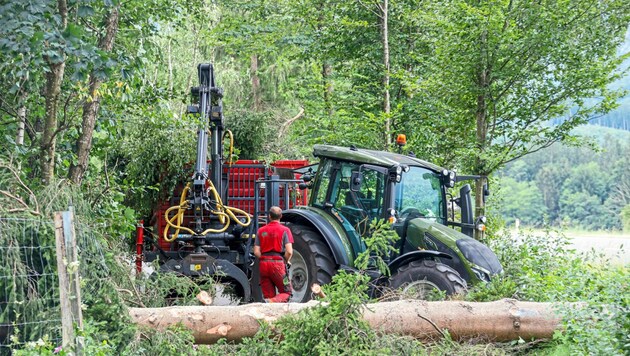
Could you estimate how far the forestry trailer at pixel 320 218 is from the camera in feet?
33.2

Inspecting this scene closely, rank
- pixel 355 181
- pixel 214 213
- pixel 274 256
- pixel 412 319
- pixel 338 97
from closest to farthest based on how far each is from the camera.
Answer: pixel 412 319, pixel 355 181, pixel 274 256, pixel 214 213, pixel 338 97

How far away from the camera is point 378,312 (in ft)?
26.9

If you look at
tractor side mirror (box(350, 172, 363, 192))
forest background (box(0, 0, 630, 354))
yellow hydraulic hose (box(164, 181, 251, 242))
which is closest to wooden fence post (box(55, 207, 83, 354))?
forest background (box(0, 0, 630, 354))

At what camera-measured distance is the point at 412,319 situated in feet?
26.8

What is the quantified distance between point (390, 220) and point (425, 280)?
3.35ft

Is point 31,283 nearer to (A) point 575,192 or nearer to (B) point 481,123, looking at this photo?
(B) point 481,123

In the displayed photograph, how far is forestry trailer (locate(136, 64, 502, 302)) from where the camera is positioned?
33.2ft

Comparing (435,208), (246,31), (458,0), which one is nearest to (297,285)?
(435,208)

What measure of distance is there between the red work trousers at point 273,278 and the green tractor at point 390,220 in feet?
1.01

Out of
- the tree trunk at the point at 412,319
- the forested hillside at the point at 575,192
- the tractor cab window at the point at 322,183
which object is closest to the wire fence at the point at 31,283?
the tree trunk at the point at 412,319

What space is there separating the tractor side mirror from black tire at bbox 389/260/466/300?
1.22 m

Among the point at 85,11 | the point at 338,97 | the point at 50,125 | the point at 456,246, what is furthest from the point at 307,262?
the point at 338,97

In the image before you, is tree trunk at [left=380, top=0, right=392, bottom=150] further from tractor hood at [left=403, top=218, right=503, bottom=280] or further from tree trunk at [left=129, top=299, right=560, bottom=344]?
tree trunk at [left=129, top=299, right=560, bottom=344]

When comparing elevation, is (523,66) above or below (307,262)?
above
